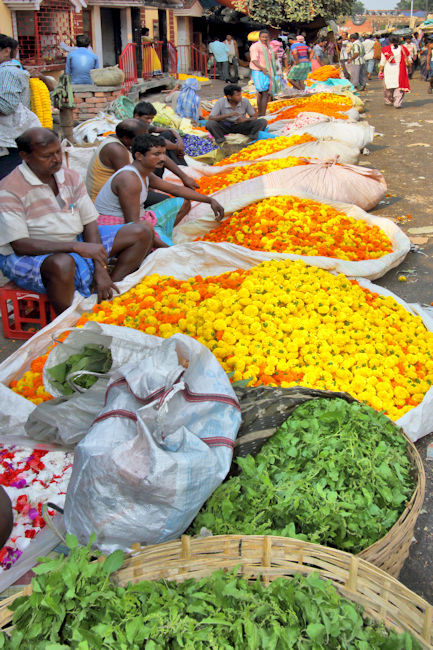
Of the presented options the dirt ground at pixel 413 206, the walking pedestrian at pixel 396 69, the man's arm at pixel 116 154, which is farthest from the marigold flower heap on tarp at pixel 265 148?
the walking pedestrian at pixel 396 69

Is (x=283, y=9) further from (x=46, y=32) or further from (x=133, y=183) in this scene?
(x=133, y=183)

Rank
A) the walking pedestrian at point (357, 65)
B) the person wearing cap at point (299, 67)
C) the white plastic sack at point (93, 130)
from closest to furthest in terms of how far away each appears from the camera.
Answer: the white plastic sack at point (93, 130) → the person wearing cap at point (299, 67) → the walking pedestrian at point (357, 65)

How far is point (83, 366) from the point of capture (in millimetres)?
2639

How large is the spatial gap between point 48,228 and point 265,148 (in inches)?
180

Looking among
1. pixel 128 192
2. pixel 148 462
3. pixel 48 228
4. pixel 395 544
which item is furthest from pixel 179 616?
pixel 128 192

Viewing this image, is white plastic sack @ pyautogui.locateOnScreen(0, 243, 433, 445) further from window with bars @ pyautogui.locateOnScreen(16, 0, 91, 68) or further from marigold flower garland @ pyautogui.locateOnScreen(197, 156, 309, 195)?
window with bars @ pyautogui.locateOnScreen(16, 0, 91, 68)

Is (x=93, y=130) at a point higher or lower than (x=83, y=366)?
higher

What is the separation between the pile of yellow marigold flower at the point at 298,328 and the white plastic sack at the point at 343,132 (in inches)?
193

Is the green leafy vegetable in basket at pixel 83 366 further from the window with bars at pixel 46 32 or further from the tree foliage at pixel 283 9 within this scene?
the tree foliage at pixel 283 9

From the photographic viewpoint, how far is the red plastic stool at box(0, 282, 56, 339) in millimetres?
3881

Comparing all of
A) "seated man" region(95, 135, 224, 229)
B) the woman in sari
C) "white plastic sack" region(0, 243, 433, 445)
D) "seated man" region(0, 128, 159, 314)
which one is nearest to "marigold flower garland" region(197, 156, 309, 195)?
"seated man" region(95, 135, 224, 229)

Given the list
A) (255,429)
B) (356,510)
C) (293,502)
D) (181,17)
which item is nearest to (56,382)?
(255,429)

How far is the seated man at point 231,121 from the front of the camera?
30.1ft

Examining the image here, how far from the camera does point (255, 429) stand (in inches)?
91.2
